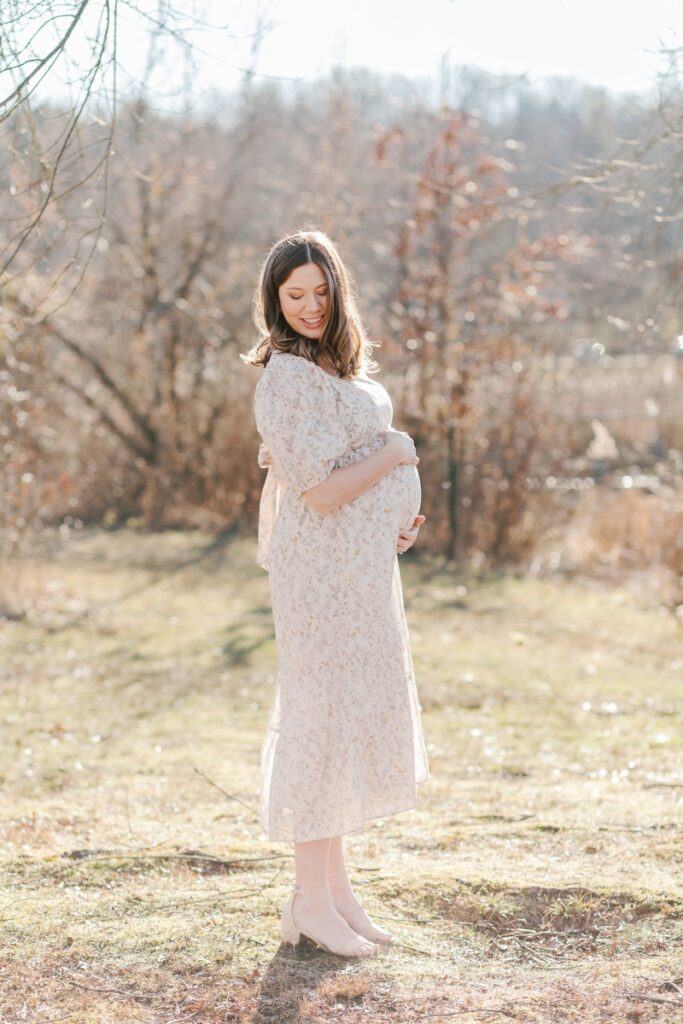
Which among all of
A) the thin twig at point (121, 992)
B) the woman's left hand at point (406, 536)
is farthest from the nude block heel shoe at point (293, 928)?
the woman's left hand at point (406, 536)

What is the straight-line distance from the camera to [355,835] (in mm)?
4234

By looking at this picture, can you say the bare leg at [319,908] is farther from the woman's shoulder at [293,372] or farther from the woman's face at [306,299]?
the woman's face at [306,299]

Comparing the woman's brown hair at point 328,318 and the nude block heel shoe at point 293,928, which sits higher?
the woman's brown hair at point 328,318

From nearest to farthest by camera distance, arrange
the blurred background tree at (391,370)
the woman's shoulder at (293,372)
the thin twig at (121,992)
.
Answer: the thin twig at (121,992)
the woman's shoulder at (293,372)
the blurred background tree at (391,370)

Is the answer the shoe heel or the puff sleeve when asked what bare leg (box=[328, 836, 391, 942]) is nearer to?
the shoe heel

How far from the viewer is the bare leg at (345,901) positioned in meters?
3.13

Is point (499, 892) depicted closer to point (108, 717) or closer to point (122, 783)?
point (122, 783)

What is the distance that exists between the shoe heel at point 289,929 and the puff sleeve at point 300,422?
1.06 m

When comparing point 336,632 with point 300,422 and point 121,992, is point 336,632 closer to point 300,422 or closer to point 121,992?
point 300,422

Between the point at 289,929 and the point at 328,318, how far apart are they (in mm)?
1520

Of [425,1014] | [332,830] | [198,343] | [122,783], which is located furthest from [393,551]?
[198,343]

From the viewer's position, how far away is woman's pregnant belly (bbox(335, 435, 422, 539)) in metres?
3.01

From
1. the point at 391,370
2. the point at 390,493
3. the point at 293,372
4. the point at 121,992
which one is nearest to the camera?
the point at 121,992

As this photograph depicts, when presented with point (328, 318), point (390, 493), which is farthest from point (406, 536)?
point (328, 318)
